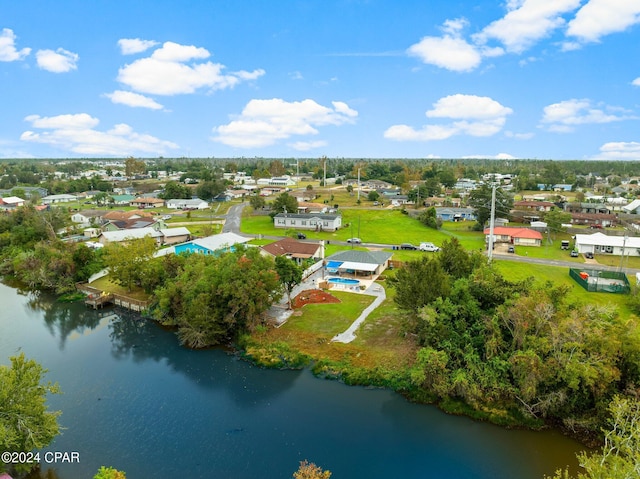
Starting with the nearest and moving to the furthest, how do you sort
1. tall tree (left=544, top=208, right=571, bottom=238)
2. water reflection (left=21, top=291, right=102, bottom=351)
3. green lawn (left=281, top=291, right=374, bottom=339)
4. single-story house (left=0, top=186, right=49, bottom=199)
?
green lawn (left=281, top=291, right=374, bottom=339) → water reflection (left=21, top=291, right=102, bottom=351) → tall tree (left=544, top=208, right=571, bottom=238) → single-story house (left=0, top=186, right=49, bottom=199)

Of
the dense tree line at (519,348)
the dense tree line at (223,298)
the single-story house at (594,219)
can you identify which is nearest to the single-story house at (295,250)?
the dense tree line at (223,298)

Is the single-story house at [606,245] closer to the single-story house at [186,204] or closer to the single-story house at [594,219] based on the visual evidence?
the single-story house at [594,219]

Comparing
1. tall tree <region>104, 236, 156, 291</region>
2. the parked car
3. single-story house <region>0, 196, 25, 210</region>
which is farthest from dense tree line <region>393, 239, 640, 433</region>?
single-story house <region>0, 196, 25, 210</region>

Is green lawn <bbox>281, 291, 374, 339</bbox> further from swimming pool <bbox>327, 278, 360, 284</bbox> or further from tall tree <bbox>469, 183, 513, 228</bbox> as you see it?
tall tree <bbox>469, 183, 513, 228</bbox>

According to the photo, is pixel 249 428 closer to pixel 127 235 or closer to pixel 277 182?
pixel 127 235

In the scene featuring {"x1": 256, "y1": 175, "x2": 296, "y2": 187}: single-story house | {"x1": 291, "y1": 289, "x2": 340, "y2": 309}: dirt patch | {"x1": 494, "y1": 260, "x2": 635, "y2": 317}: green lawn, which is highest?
{"x1": 256, "y1": 175, "x2": 296, "y2": 187}: single-story house

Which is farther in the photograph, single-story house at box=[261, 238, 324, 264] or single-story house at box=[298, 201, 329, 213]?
single-story house at box=[298, 201, 329, 213]

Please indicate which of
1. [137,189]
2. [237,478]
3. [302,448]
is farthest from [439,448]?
[137,189]

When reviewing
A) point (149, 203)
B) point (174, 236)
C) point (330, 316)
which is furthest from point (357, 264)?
point (149, 203)
